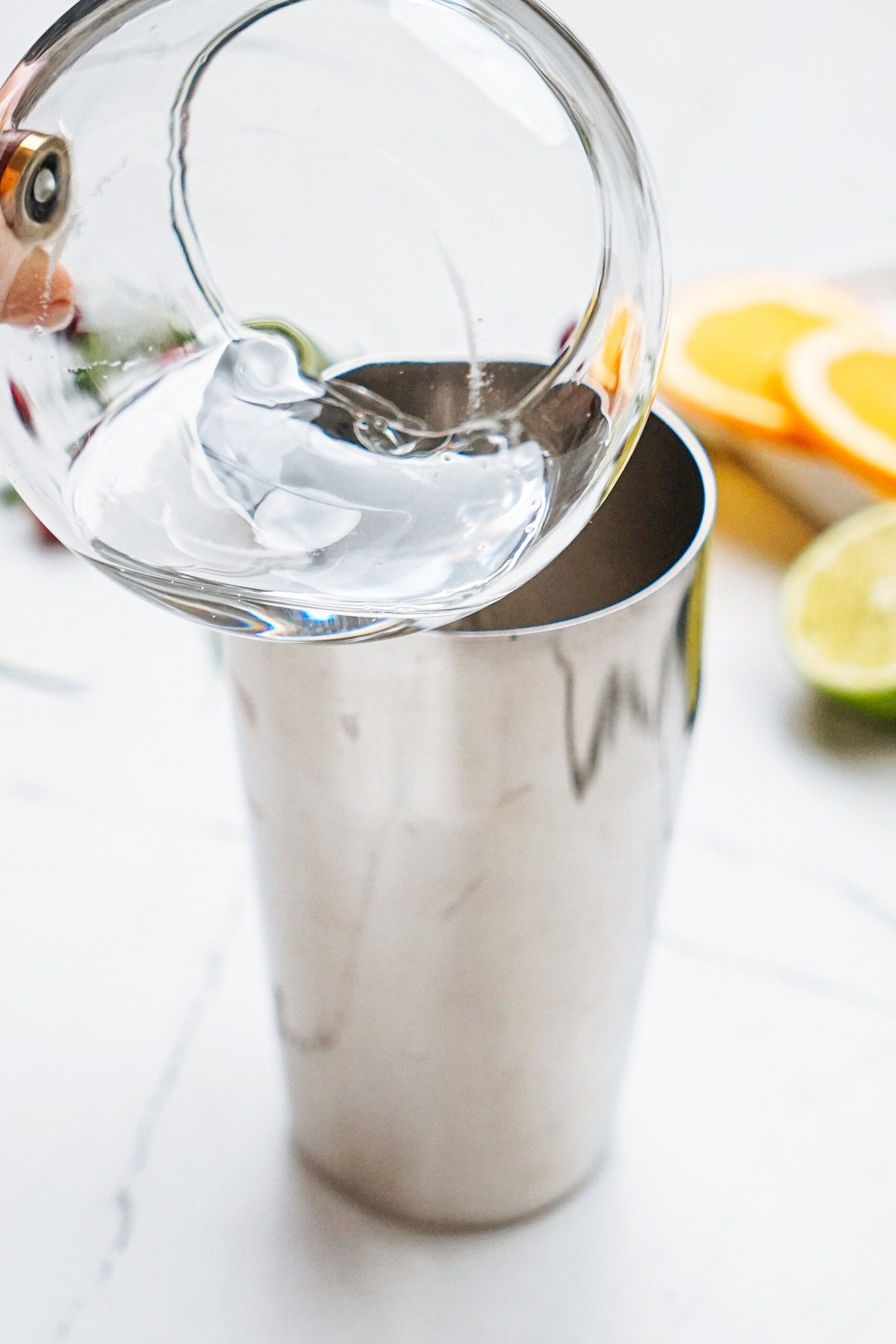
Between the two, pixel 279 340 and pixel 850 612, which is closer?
pixel 279 340

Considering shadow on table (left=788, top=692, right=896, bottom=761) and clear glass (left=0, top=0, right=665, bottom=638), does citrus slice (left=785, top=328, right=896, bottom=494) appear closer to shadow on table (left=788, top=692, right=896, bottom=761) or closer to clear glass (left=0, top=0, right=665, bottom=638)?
shadow on table (left=788, top=692, right=896, bottom=761)

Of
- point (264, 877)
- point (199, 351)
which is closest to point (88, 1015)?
point (264, 877)

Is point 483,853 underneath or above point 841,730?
above

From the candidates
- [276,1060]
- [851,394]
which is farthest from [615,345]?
[851,394]

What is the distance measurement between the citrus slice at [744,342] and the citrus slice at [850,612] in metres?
0.08

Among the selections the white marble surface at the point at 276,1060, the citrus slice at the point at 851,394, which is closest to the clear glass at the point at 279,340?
the white marble surface at the point at 276,1060

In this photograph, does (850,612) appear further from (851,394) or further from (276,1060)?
(276,1060)

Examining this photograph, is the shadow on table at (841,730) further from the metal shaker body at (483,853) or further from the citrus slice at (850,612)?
the metal shaker body at (483,853)

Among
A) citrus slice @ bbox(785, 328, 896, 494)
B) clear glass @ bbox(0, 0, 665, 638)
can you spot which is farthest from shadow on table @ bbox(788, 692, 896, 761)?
clear glass @ bbox(0, 0, 665, 638)

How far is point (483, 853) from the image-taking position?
1.03 feet

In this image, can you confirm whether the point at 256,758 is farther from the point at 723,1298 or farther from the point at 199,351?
the point at 723,1298

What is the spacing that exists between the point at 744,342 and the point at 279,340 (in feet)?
1.36

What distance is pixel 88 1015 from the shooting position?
45 centimetres

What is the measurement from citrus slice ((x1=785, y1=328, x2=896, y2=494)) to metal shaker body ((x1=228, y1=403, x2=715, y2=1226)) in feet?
0.87
